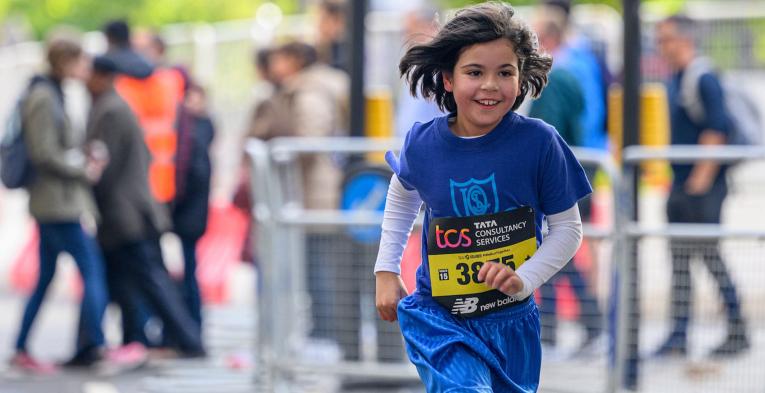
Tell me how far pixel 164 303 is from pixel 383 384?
2.09 meters

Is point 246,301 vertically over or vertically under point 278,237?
under

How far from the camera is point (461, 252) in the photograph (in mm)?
5059

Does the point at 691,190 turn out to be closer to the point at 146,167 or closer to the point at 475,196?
the point at 146,167

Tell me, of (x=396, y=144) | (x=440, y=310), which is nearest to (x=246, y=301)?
(x=396, y=144)

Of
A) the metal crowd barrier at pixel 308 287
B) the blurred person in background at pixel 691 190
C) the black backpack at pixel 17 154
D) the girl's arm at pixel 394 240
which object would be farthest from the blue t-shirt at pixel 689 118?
the girl's arm at pixel 394 240

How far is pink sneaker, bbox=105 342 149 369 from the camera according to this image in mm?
10648

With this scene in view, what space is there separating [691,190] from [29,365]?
4.20 metres

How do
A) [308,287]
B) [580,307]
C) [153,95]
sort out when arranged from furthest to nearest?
1. [153,95]
2. [308,287]
3. [580,307]

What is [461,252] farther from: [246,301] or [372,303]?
[246,301]

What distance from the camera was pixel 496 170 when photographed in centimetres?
496

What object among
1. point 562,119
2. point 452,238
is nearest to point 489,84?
point 452,238

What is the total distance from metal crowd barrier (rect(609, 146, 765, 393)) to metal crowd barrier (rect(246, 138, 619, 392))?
24.6 inches

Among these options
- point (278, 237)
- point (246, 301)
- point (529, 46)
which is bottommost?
point (246, 301)

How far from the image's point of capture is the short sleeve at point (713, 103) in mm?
10430
